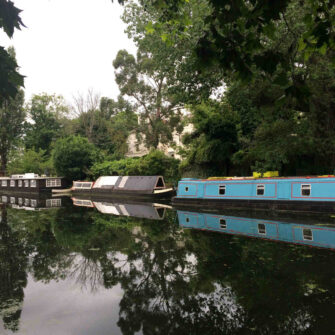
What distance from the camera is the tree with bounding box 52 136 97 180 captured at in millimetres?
28767

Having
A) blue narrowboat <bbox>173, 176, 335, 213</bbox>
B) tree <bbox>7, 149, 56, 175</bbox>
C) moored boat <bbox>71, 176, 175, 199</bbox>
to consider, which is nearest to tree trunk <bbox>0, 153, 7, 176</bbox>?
tree <bbox>7, 149, 56, 175</bbox>

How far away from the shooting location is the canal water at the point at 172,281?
12.3 ft

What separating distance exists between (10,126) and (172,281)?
40.7m

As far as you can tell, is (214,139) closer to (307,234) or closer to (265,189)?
(265,189)

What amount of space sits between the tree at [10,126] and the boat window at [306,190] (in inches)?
1443

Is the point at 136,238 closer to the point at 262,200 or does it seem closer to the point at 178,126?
the point at 262,200

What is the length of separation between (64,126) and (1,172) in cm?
1033

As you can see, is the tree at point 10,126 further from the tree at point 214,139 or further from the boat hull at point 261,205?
the boat hull at point 261,205

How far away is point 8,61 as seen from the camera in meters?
3.08

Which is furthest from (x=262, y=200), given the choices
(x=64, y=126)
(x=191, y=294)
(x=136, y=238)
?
(x=64, y=126)

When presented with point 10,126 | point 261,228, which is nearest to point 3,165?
point 10,126

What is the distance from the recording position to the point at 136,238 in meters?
8.76

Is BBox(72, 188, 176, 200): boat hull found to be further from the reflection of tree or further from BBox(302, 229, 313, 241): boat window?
BBox(302, 229, 313, 241): boat window

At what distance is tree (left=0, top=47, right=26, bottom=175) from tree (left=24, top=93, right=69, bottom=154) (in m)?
1.16
